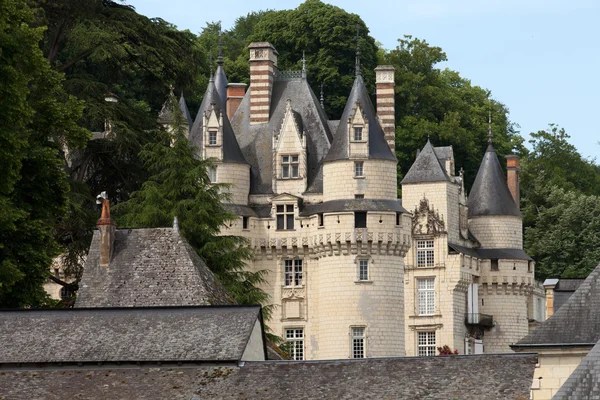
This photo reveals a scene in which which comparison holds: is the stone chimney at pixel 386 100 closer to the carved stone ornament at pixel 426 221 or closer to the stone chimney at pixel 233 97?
the carved stone ornament at pixel 426 221

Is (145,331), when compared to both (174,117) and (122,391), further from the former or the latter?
(174,117)

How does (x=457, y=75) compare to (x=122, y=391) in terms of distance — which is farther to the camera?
(x=457, y=75)

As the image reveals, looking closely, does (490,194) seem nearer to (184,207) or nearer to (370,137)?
(370,137)

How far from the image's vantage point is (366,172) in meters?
67.1

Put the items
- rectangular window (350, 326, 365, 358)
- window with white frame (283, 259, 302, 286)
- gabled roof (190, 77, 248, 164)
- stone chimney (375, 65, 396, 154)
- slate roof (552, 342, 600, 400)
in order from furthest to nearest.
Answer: stone chimney (375, 65, 396, 154)
window with white frame (283, 259, 302, 286)
gabled roof (190, 77, 248, 164)
rectangular window (350, 326, 365, 358)
slate roof (552, 342, 600, 400)

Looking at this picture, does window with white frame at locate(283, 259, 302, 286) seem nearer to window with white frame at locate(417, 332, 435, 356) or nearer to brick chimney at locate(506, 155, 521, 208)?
window with white frame at locate(417, 332, 435, 356)

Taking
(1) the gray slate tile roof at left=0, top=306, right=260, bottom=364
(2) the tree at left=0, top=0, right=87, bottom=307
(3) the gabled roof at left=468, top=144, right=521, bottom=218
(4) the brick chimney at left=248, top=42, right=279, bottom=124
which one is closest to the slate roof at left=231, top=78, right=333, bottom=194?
(4) the brick chimney at left=248, top=42, right=279, bottom=124

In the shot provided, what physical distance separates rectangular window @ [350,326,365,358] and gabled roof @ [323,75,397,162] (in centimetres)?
621

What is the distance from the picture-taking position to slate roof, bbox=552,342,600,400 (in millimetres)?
26078

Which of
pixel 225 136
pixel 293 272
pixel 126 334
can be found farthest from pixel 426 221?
pixel 126 334

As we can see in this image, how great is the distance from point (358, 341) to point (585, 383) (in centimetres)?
4034

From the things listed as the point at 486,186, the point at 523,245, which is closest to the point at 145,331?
the point at 486,186

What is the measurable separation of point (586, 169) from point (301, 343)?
30.8 meters

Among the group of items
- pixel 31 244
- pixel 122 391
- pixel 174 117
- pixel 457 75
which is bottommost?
pixel 122 391
